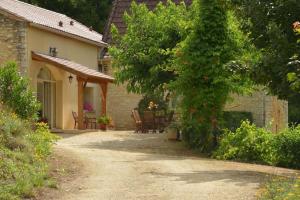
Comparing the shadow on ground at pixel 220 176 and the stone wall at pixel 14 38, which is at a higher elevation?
the stone wall at pixel 14 38

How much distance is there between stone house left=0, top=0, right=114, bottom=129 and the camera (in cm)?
2355

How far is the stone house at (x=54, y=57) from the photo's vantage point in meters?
23.5

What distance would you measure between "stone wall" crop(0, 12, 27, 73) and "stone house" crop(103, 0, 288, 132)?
7876 mm

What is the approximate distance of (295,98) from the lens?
45.4 feet

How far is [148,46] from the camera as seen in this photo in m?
21.2

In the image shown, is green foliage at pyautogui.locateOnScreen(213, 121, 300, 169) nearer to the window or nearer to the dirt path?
the dirt path

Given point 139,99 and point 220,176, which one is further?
point 139,99

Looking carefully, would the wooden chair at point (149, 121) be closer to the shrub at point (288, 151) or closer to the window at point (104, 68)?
the window at point (104, 68)

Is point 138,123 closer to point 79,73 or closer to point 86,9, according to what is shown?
point 79,73

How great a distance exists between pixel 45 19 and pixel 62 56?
6.23 ft

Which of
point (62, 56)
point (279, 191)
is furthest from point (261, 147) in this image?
point (62, 56)

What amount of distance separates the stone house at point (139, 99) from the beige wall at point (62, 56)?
2151 millimetres

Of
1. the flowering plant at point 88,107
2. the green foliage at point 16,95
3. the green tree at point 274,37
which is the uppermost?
the green tree at point 274,37

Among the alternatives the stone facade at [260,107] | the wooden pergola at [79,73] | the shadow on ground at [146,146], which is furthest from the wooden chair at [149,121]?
the stone facade at [260,107]
